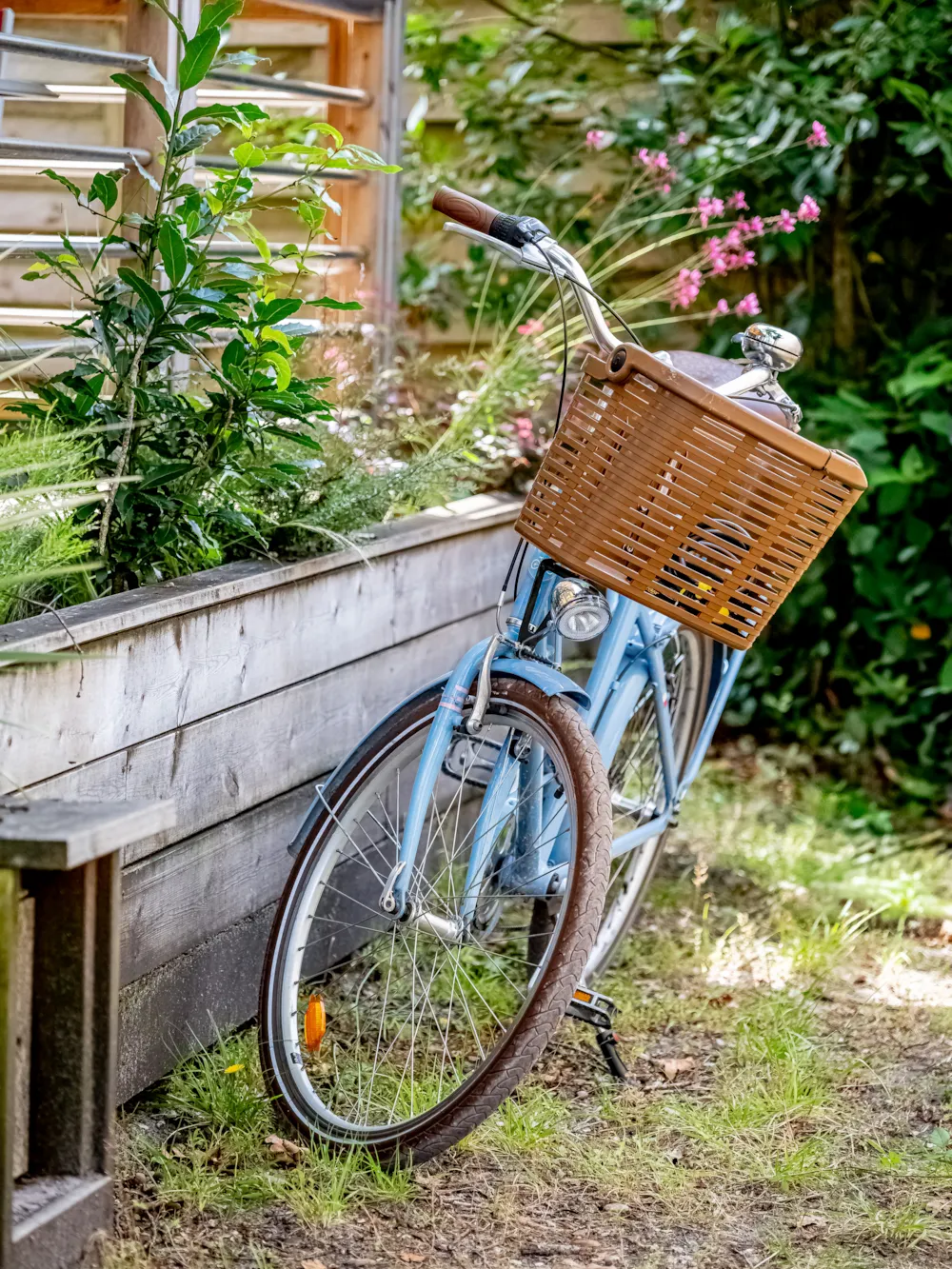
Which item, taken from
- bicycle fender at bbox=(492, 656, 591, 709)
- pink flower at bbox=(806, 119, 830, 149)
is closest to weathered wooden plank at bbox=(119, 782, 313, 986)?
bicycle fender at bbox=(492, 656, 591, 709)

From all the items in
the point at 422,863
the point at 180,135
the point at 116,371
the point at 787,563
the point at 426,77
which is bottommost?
the point at 422,863

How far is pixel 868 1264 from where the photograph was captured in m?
1.76

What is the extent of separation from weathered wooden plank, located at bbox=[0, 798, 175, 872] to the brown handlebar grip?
913mm

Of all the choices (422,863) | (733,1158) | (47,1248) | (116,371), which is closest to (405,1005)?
(422,863)

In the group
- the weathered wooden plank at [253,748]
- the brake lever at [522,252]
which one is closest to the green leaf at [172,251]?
the brake lever at [522,252]

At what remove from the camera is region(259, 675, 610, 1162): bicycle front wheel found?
70.6 inches

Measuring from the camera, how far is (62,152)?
2.28 m

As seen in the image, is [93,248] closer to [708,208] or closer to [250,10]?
[250,10]

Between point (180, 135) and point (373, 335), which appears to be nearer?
point (180, 135)

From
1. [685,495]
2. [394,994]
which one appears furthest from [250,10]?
[394,994]

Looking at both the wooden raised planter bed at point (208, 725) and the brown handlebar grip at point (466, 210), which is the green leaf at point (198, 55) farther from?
the wooden raised planter bed at point (208, 725)

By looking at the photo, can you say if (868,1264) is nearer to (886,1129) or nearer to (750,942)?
(886,1129)

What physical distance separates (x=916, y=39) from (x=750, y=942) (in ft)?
6.76

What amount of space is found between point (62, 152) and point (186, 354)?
20.3 inches
